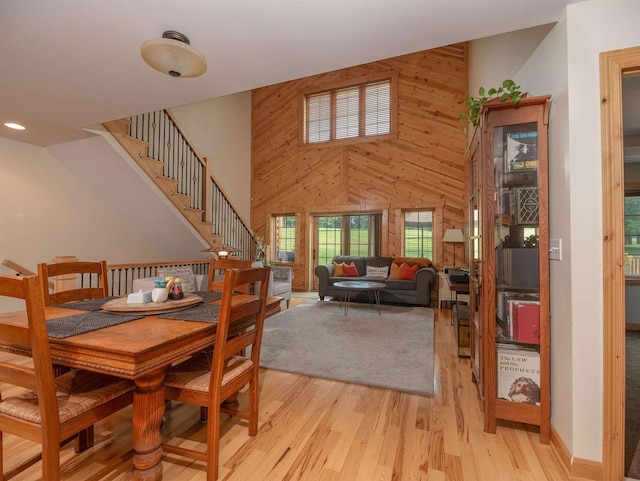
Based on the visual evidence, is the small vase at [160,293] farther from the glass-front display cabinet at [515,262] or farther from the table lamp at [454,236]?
the table lamp at [454,236]

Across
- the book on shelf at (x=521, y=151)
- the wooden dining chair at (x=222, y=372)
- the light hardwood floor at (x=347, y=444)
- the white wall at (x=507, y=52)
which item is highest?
the white wall at (x=507, y=52)

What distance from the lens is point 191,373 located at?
159 cm

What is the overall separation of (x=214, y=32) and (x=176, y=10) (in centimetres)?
23

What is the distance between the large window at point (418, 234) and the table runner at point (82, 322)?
5775 millimetres

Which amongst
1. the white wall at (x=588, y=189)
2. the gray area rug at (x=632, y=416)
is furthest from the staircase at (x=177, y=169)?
the gray area rug at (x=632, y=416)

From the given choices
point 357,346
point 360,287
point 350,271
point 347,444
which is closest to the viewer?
point 347,444

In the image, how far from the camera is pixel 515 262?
1.95m

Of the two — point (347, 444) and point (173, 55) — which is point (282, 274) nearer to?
point (347, 444)

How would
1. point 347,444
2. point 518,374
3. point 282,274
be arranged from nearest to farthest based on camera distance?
point 347,444 → point 518,374 → point 282,274

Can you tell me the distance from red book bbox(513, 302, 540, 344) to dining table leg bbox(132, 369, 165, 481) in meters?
2.04

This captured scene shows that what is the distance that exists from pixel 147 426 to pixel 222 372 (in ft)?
1.33

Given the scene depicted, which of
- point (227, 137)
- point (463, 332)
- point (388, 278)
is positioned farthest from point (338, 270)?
point (227, 137)

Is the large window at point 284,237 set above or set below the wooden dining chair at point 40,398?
above

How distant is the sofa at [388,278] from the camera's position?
18.0 ft
